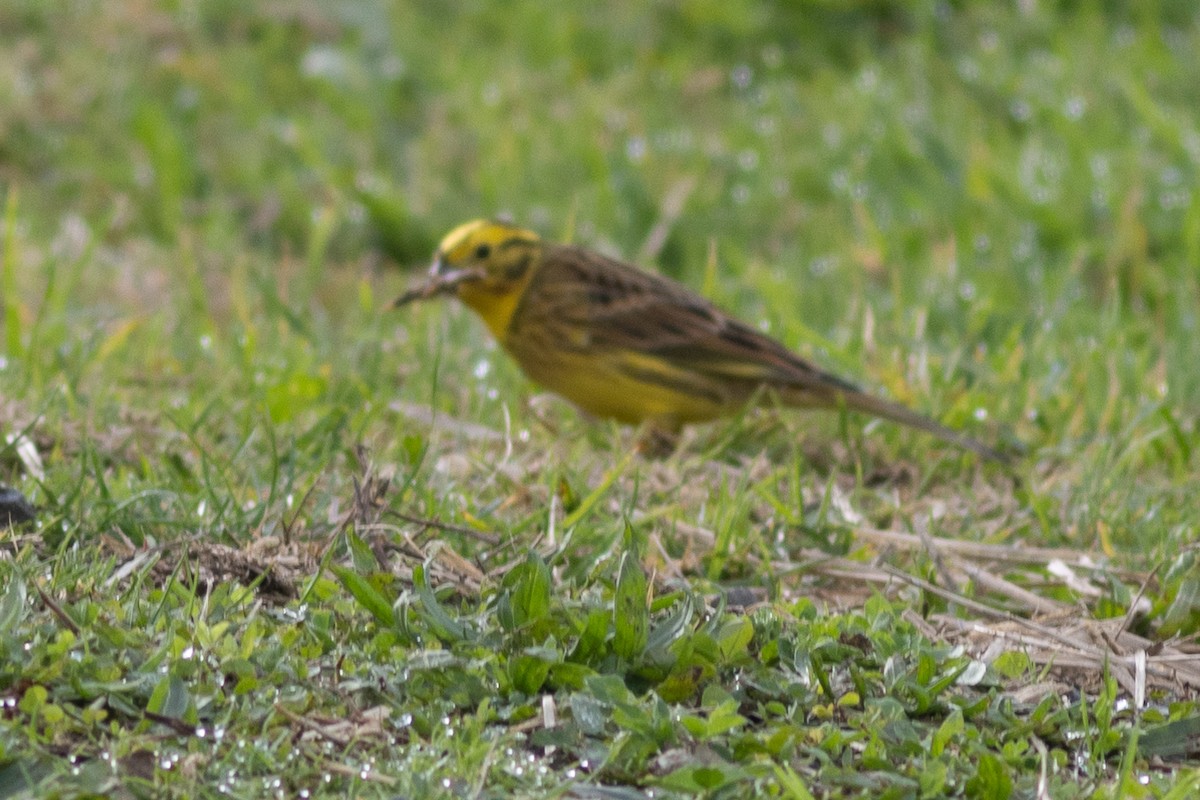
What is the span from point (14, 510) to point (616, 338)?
8.92ft

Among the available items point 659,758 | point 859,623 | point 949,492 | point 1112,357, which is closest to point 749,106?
point 1112,357

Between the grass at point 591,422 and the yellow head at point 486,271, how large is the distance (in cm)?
28

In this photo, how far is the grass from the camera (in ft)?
10.3

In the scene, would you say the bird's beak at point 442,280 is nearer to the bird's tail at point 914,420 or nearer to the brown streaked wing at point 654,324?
the brown streaked wing at point 654,324

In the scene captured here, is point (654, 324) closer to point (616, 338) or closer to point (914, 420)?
point (616, 338)

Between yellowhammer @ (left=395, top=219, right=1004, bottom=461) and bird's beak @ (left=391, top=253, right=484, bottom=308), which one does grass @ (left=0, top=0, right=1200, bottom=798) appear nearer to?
yellowhammer @ (left=395, top=219, right=1004, bottom=461)

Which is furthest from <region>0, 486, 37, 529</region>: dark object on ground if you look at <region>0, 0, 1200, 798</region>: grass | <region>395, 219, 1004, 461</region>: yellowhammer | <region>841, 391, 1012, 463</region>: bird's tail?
<region>841, 391, 1012, 463</region>: bird's tail

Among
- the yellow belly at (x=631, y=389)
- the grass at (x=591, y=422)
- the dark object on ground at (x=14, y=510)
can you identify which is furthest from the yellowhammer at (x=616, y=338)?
the dark object on ground at (x=14, y=510)

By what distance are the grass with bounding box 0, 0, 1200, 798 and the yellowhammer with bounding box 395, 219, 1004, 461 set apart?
0.14 metres

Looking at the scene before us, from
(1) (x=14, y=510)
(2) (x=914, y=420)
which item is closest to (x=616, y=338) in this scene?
(2) (x=914, y=420)

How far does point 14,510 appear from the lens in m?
3.86

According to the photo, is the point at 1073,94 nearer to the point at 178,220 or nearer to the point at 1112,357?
the point at 1112,357

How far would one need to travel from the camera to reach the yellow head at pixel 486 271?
625cm

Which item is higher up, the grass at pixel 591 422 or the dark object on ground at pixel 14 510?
the dark object on ground at pixel 14 510
